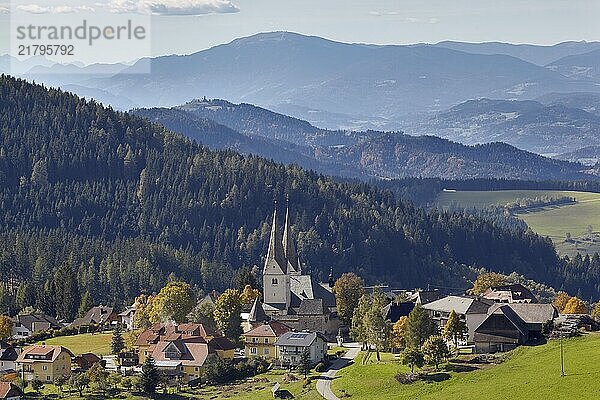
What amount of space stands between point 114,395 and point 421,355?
22.7 meters

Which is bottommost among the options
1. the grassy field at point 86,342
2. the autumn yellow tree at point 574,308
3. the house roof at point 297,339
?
the grassy field at point 86,342

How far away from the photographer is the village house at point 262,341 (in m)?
100

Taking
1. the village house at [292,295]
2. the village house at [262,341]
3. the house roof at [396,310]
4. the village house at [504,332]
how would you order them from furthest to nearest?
the village house at [292,295], the house roof at [396,310], the village house at [262,341], the village house at [504,332]

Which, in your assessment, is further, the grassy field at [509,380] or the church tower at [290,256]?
the church tower at [290,256]

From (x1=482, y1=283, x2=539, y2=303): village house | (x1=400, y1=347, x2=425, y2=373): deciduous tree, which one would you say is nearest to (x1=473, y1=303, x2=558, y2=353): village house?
(x1=400, y1=347, x2=425, y2=373): deciduous tree

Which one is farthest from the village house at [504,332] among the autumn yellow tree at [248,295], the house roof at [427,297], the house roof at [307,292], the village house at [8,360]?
the village house at [8,360]

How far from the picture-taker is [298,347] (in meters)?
96.1

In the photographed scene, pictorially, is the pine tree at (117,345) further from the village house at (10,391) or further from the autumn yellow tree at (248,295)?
the autumn yellow tree at (248,295)

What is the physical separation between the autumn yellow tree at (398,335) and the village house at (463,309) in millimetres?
5151

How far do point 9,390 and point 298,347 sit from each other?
23633 millimetres

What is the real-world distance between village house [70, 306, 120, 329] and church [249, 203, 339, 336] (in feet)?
62.1

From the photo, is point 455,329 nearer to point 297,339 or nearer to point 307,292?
point 297,339

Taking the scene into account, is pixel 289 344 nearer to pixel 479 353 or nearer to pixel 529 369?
pixel 479 353

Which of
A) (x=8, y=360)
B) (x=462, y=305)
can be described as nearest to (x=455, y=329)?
(x=462, y=305)
